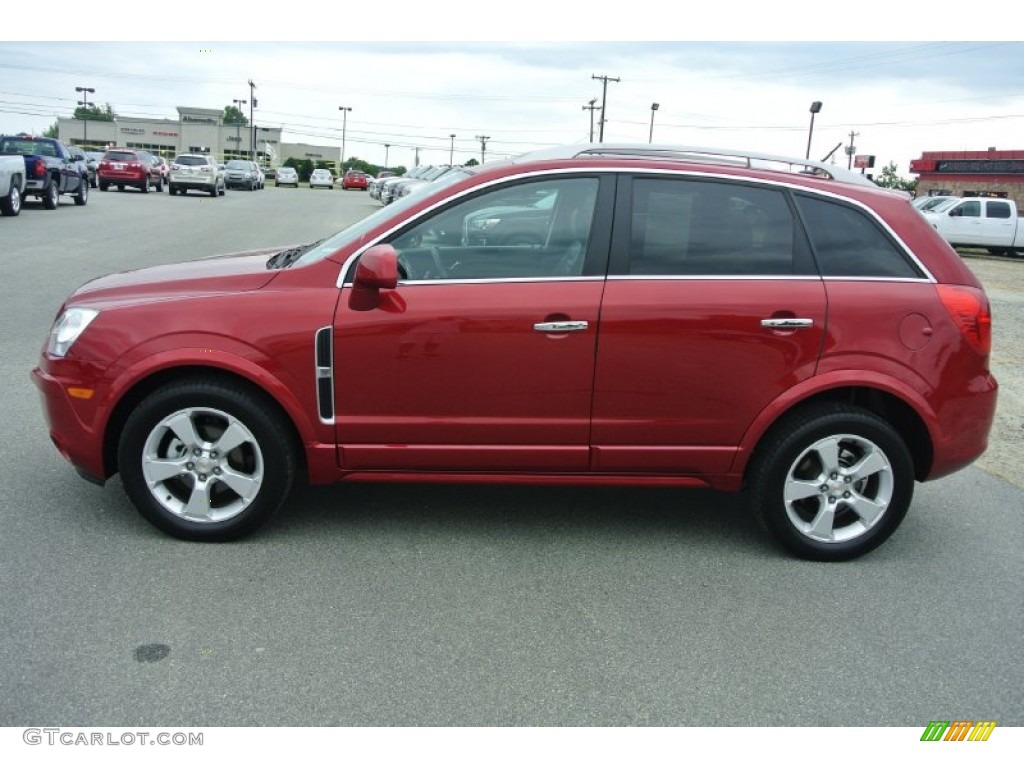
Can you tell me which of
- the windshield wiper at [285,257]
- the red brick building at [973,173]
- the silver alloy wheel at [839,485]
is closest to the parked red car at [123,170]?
the windshield wiper at [285,257]

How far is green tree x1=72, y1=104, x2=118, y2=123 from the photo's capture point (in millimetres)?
122238

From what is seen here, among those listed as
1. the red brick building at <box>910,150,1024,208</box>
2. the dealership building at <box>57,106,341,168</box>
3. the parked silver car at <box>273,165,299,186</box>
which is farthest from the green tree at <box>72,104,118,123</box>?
the red brick building at <box>910,150,1024,208</box>

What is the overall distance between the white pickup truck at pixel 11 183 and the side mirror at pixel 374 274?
60.7 feet

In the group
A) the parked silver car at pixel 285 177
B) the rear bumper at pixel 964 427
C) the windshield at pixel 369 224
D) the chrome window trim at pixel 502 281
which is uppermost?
the parked silver car at pixel 285 177

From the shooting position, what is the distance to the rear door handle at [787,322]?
13.6 ft

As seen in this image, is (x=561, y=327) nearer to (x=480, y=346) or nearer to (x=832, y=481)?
(x=480, y=346)

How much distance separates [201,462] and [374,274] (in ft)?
3.88

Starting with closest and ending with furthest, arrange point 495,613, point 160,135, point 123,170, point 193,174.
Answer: point 495,613, point 123,170, point 193,174, point 160,135

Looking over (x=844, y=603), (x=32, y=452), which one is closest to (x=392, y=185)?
(x=32, y=452)

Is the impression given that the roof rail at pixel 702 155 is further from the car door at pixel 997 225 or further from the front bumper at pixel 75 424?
the car door at pixel 997 225

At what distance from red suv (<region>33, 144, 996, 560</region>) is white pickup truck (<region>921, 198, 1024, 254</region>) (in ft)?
84.5

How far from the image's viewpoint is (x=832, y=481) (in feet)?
14.1

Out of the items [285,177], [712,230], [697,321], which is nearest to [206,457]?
[697,321]

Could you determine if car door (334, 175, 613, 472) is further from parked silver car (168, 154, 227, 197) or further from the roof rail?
parked silver car (168, 154, 227, 197)
